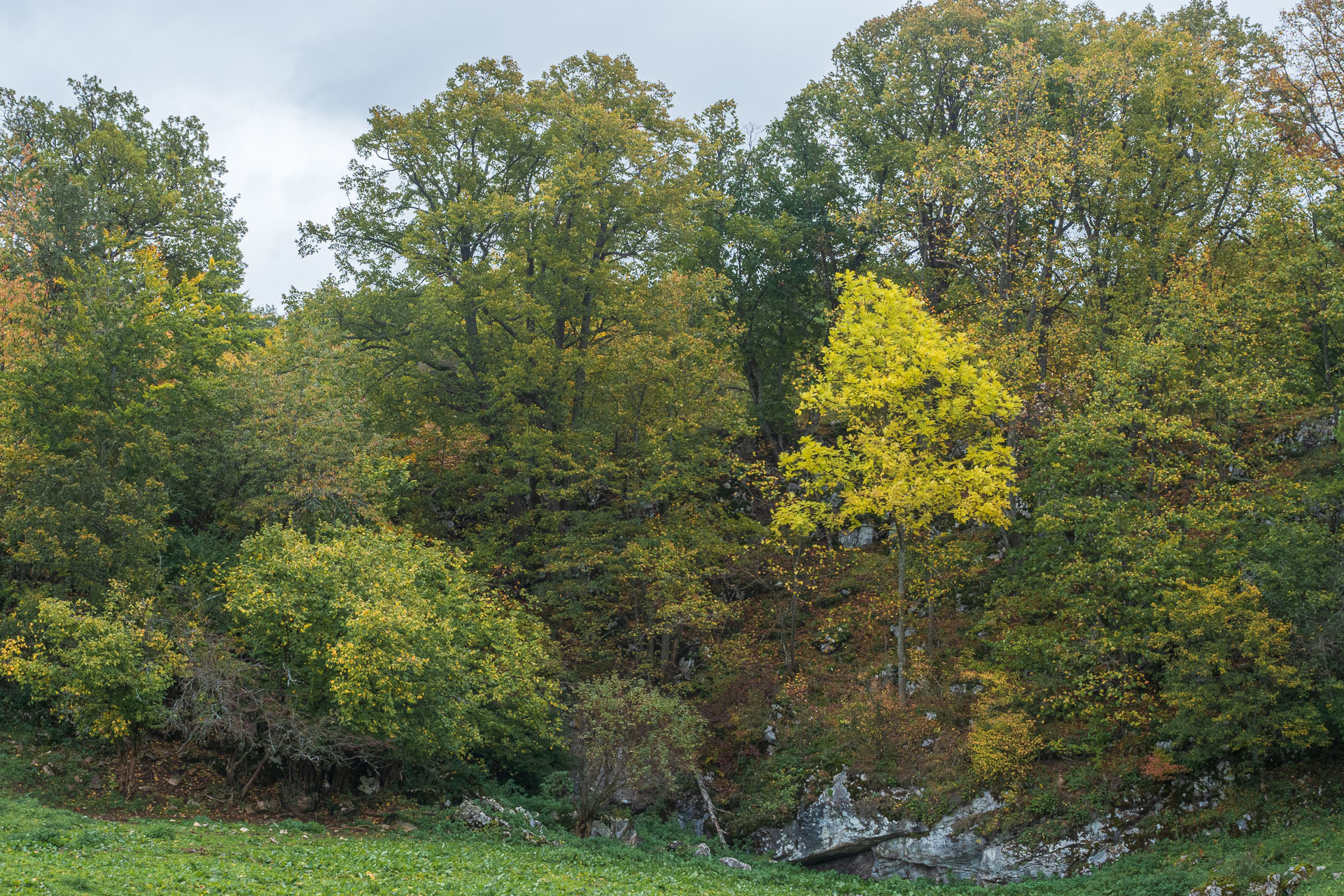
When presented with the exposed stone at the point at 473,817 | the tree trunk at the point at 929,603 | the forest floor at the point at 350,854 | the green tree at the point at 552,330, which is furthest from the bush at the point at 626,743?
the tree trunk at the point at 929,603

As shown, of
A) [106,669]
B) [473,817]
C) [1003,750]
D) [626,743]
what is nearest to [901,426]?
[1003,750]

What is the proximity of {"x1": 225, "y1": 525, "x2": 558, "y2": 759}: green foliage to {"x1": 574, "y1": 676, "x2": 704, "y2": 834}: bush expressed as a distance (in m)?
1.57

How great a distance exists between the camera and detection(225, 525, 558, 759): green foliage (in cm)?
2058

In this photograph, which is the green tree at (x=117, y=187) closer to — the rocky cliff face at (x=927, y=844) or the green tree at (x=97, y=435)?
the green tree at (x=97, y=435)

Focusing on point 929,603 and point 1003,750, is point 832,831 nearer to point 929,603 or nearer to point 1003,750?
point 1003,750

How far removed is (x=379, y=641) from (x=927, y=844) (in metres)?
13.6

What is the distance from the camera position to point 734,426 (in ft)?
101

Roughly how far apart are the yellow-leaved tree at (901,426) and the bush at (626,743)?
6.14 metres

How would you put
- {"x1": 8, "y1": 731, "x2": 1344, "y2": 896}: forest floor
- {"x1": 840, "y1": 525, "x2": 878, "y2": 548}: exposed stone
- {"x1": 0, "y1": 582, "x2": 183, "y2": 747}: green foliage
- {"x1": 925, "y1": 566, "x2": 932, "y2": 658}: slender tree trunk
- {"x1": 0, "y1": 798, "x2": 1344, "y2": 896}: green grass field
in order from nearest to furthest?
{"x1": 0, "y1": 798, "x2": 1344, "y2": 896}: green grass field → {"x1": 8, "y1": 731, "x2": 1344, "y2": 896}: forest floor → {"x1": 0, "y1": 582, "x2": 183, "y2": 747}: green foliage → {"x1": 925, "y1": 566, "x2": 932, "y2": 658}: slender tree trunk → {"x1": 840, "y1": 525, "x2": 878, "y2": 548}: exposed stone

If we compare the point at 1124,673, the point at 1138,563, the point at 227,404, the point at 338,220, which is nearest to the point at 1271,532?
the point at 1138,563

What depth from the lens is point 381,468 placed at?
86.6 ft

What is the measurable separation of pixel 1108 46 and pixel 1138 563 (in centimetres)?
2186

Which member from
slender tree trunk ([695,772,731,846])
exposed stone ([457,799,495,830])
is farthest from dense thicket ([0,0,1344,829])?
exposed stone ([457,799,495,830])

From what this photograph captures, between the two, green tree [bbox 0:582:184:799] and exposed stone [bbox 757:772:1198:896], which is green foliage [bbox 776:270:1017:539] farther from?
green tree [bbox 0:582:184:799]
